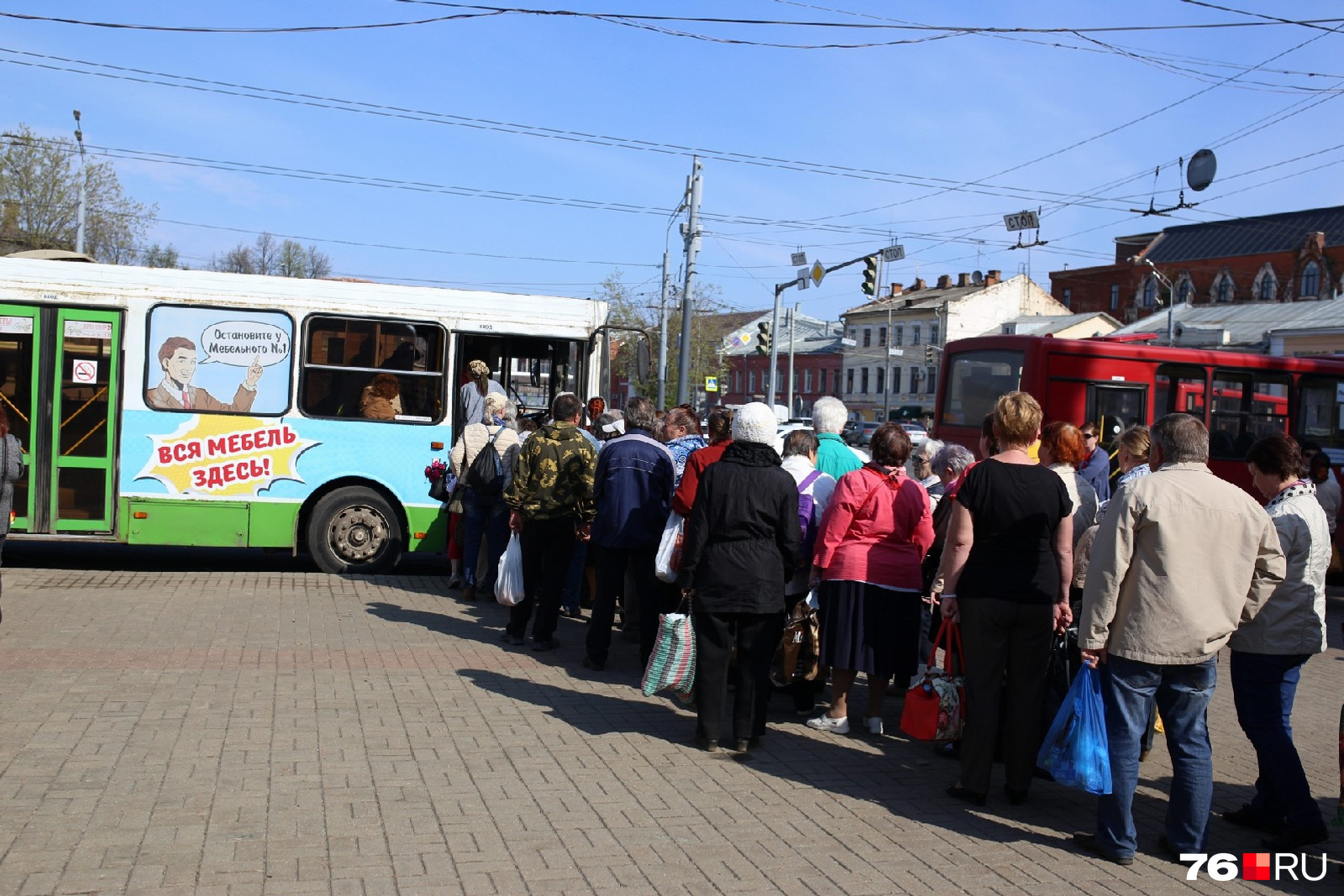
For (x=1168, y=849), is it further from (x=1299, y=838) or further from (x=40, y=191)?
(x=40, y=191)

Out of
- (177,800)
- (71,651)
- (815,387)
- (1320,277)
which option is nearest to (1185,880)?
(177,800)

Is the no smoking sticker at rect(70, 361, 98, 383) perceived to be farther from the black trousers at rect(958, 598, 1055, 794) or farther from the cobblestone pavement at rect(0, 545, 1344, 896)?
the black trousers at rect(958, 598, 1055, 794)

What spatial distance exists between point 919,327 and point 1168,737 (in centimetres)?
8090

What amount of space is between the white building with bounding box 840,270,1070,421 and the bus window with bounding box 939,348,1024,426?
58.7 m

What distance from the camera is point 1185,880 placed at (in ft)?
15.8

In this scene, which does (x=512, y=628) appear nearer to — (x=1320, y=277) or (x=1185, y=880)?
(x=1185, y=880)

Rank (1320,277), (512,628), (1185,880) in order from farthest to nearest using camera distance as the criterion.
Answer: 1. (1320,277)
2. (512,628)
3. (1185,880)

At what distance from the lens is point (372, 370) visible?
12219mm

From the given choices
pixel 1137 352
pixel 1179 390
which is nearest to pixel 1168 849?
pixel 1137 352

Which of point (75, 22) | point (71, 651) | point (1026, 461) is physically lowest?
point (71, 651)

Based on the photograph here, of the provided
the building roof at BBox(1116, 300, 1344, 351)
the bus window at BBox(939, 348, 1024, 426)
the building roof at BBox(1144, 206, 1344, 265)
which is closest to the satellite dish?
the bus window at BBox(939, 348, 1024, 426)

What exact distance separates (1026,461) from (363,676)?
4469mm

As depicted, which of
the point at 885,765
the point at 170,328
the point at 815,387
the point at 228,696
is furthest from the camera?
the point at 815,387

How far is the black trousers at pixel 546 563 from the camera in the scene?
8516 millimetres
